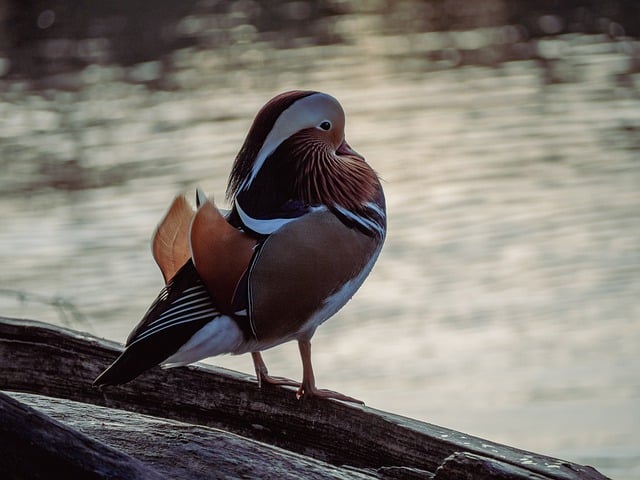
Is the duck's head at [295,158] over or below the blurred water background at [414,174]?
below

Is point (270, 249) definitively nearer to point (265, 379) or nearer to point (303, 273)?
point (303, 273)

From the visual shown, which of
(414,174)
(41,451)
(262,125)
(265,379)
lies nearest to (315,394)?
(265,379)

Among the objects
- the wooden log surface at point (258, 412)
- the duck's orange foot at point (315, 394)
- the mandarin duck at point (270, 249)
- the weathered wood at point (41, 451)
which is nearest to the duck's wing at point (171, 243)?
the mandarin duck at point (270, 249)

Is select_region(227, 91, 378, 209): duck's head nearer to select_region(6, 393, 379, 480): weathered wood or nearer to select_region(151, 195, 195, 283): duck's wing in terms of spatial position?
select_region(151, 195, 195, 283): duck's wing

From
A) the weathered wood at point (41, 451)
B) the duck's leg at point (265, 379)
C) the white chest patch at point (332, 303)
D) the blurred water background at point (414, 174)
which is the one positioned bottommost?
the weathered wood at point (41, 451)

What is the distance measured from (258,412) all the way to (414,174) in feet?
20.7

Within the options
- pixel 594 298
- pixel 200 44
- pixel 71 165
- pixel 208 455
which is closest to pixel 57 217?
pixel 71 165

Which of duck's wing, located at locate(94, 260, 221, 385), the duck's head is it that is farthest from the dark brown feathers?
duck's wing, located at locate(94, 260, 221, 385)

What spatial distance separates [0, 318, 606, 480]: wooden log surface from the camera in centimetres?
225

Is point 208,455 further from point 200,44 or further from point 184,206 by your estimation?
point 200,44

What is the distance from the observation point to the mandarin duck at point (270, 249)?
7.91 feet

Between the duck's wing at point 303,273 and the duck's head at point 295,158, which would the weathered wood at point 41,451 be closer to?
the duck's wing at point 303,273

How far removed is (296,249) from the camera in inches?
100

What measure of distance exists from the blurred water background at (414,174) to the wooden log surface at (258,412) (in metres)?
1.78
